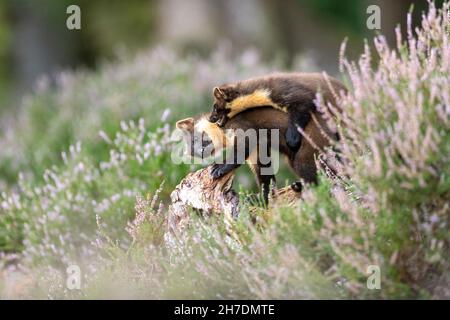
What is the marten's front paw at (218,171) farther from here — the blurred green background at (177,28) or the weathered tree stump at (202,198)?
the blurred green background at (177,28)

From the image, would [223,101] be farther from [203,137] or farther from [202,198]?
[202,198]

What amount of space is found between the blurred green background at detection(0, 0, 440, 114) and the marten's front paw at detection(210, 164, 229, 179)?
512 inches

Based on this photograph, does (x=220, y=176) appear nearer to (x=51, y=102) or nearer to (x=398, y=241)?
Answer: (x=398, y=241)

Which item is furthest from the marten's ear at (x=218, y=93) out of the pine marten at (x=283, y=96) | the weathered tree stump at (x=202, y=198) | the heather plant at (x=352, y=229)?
the heather plant at (x=352, y=229)

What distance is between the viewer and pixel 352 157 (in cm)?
503

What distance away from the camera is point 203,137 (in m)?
6.61

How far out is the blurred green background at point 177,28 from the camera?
67.0 feet

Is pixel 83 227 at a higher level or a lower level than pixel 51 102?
lower

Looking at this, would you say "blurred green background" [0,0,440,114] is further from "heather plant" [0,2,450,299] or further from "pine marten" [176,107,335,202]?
"heather plant" [0,2,450,299]

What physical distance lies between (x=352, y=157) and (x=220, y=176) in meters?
1.45

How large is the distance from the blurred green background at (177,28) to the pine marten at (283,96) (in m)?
12.8

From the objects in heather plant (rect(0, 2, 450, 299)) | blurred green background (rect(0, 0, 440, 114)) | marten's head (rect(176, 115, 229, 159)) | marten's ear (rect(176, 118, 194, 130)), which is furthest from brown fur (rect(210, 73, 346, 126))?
blurred green background (rect(0, 0, 440, 114))

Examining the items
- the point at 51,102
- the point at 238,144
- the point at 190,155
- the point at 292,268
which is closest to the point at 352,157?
the point at 292,268

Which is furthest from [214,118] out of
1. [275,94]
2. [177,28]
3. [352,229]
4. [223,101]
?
[177,28]
